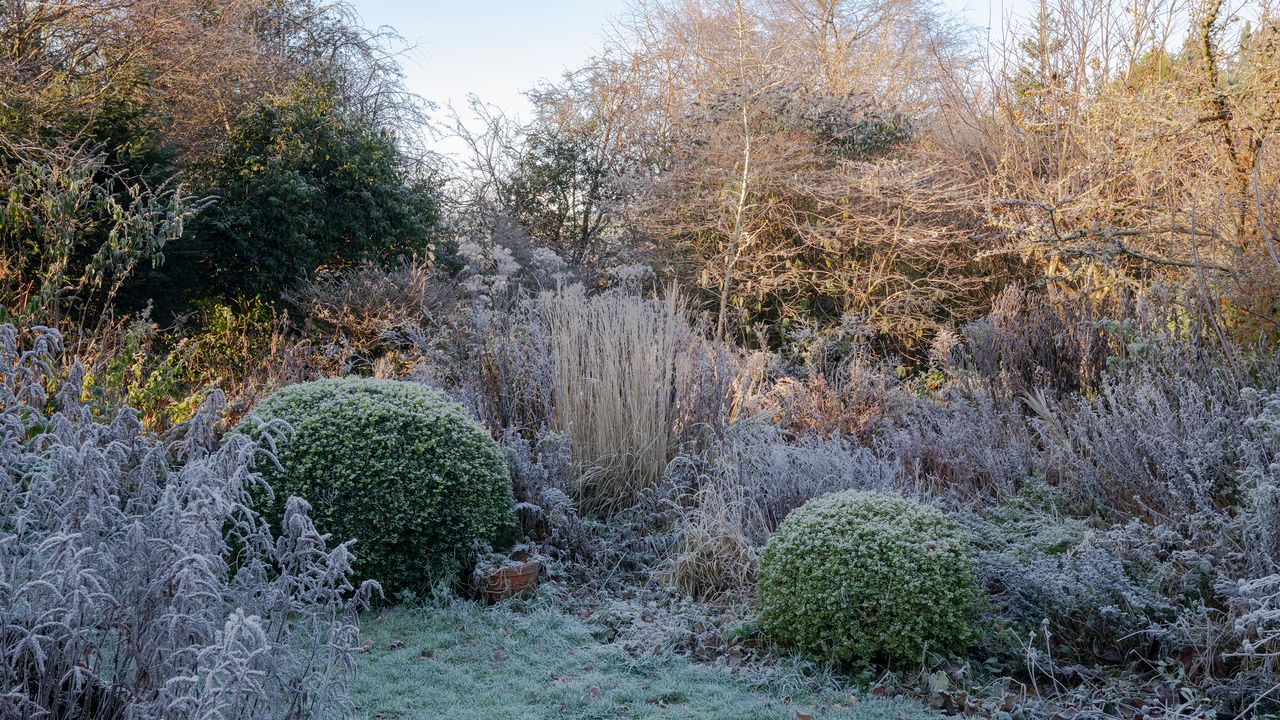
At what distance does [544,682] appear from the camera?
10.7 feet

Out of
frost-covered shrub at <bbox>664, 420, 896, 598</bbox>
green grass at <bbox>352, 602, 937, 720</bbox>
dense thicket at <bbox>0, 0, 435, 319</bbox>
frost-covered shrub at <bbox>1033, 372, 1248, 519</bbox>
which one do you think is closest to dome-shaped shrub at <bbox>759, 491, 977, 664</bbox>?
green grass at <bbox>352, 602, 937, 720</bbox>

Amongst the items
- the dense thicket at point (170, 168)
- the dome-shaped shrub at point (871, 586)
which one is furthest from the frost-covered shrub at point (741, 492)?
the dense thicket at point (170, 168)

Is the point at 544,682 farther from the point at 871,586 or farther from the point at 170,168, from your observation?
the point at 170,168

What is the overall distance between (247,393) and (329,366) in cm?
159

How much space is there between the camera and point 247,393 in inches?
225

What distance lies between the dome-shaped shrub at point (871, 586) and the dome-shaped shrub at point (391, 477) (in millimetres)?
1423

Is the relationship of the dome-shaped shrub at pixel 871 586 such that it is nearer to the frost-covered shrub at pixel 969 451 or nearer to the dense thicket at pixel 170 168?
the frost-covered shrub at pixel 969 451

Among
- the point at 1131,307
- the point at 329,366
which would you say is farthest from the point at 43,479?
the point at 1131,307

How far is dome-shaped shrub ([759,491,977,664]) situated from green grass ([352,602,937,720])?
0.21 m

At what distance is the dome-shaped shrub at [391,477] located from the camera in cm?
389

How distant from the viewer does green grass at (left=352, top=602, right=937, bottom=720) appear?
3021 mm

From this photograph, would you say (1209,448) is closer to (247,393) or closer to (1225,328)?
(1225,328)

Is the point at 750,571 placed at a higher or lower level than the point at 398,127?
lower

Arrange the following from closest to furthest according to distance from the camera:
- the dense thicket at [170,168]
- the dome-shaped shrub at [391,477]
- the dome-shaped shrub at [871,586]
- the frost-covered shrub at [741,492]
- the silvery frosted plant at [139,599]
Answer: the silvery frosted plant at [139,599] < the dome-shaped shrub at [871,586] < the dome-shaped shrub at [391,477] < the frost-covered shrub at [741,492] < the dense thicket at [170,168]
